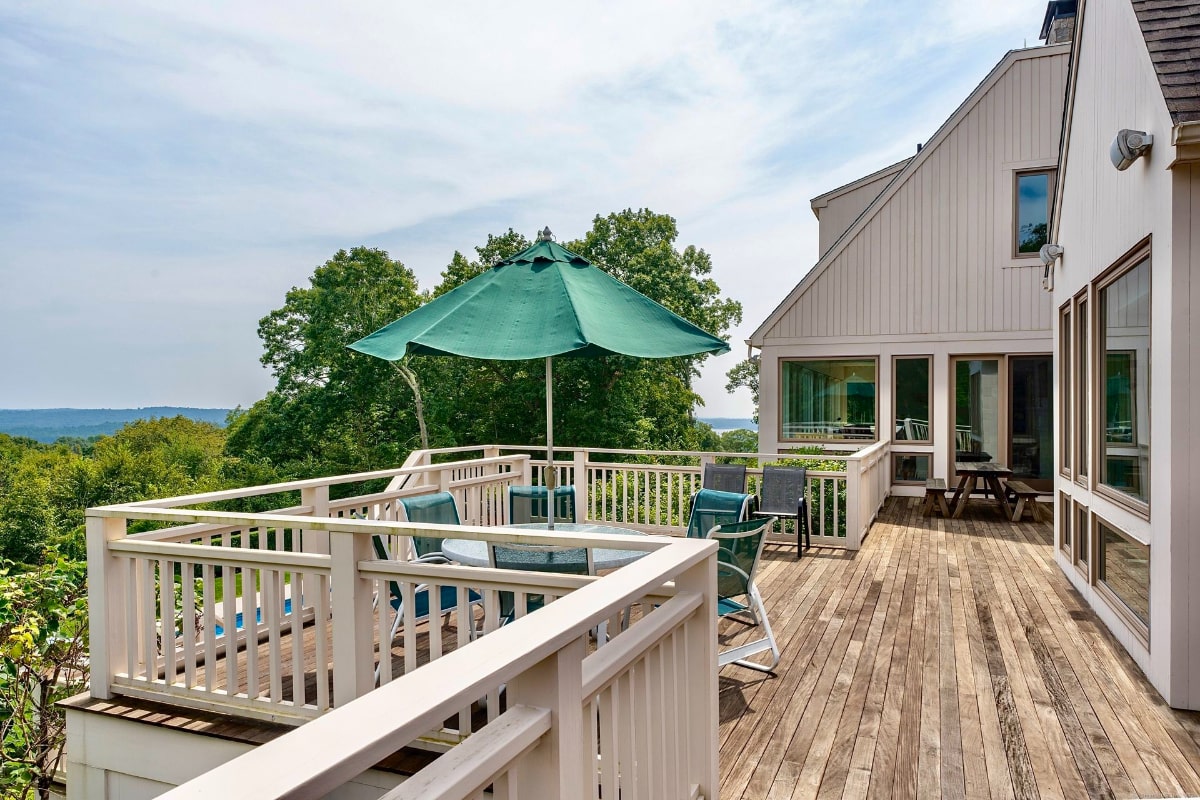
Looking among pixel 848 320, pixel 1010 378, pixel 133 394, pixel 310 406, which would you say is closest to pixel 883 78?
pixel 848 320

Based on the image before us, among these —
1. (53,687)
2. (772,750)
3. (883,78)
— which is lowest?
(53,687)

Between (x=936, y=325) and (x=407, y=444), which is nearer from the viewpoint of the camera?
(x=936, y=325)

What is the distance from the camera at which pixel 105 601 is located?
3285 mm

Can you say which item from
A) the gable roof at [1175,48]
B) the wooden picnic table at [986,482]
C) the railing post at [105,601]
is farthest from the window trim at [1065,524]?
the railing post at [105,601]

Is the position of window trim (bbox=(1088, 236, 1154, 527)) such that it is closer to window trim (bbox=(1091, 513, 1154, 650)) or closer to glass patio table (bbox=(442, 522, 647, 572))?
window trim (bbox=(1091, 513, 1154, 650))

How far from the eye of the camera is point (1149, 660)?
3666 mm

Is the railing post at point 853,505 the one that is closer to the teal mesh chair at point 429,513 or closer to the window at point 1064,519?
the window at point 1064,519

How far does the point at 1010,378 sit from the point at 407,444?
16.8 meters

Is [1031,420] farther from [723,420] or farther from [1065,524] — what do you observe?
[723,420]

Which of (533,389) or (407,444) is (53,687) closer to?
(533,389)

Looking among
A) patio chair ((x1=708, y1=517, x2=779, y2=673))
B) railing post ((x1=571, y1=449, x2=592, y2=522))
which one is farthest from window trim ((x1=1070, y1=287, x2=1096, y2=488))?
railing post ((x1=571, y1=449, x2=592, y2=522))

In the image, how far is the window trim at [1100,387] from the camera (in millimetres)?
3717

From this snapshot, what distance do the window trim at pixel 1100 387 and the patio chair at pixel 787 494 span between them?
107 inches

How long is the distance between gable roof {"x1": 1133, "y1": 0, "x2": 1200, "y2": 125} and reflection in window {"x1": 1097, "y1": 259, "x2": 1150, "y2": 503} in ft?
2.85
